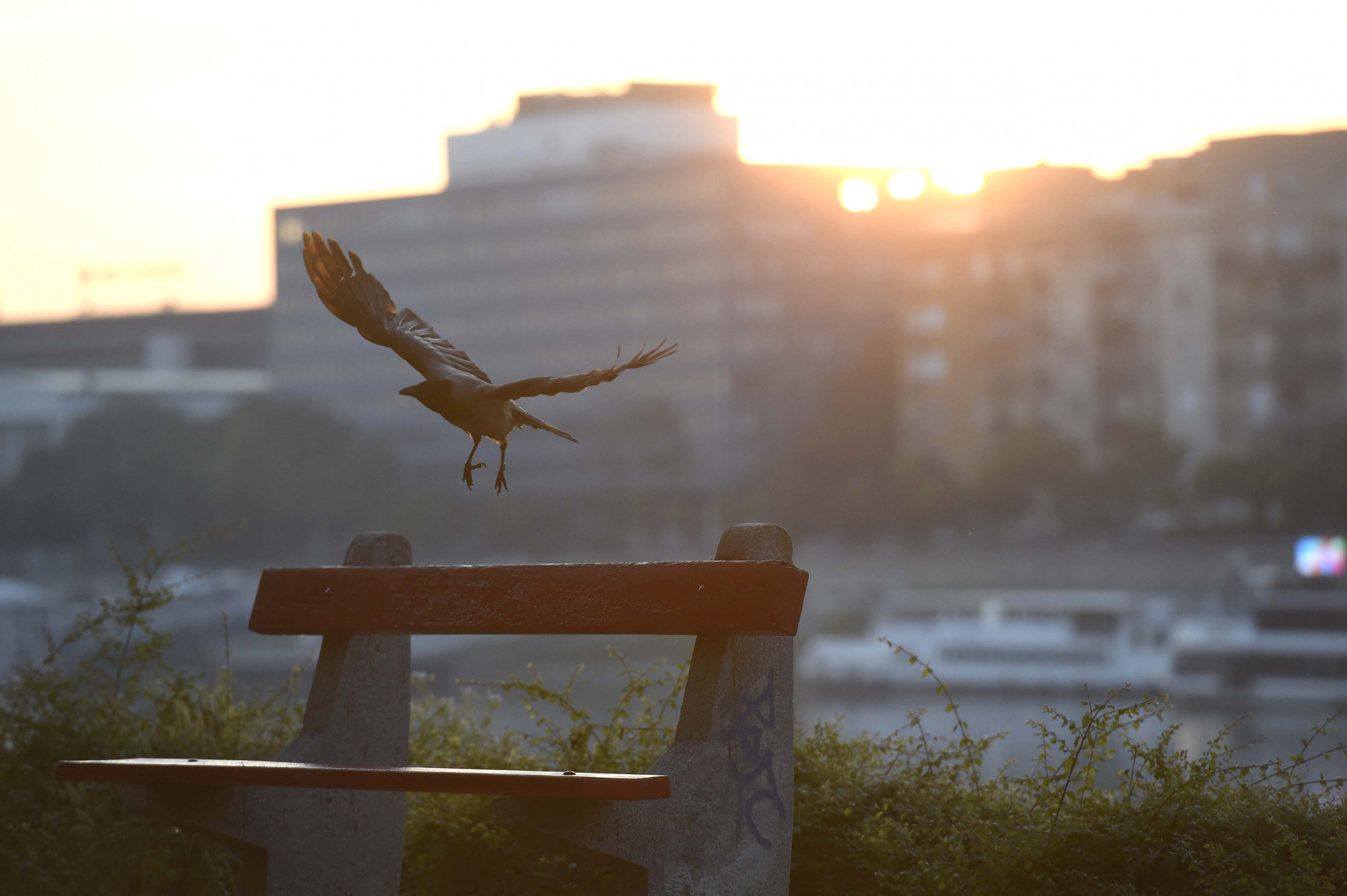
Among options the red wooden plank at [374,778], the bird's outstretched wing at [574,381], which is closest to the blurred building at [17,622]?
the red wooden plank at [374,778]

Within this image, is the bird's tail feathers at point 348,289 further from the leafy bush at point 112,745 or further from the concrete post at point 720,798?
the leafy bush at point 112,745

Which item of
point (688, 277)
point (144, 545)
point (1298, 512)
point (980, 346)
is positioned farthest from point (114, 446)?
point (144, 545)

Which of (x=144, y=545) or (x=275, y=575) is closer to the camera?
(x=275, y=575)

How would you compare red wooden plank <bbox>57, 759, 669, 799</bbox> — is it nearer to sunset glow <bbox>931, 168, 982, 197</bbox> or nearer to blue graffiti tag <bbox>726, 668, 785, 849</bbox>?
blue graffiti tag <bbox>726, 668, 785, 849</bbox>

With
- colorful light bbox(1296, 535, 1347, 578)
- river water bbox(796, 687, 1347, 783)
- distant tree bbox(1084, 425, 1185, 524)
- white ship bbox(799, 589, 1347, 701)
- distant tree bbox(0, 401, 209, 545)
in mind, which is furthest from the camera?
distant tree bbox(0, 401, 209, 545)

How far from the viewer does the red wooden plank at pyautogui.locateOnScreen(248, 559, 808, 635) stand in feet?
14.5

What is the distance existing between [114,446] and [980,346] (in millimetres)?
55654

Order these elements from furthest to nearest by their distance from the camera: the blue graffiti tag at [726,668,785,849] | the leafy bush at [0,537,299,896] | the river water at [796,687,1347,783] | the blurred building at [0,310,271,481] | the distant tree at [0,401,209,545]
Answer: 1. the blurred building at [0,310,271,481]
2. the distant tree at [0,401,209,545]
3. the river water at [796,687,1347,783]
4. the leafy bush at [0,537,299,896]
5. the blue graffiti tag at [726,668,785,849]

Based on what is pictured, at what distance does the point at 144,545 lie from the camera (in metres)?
7.43

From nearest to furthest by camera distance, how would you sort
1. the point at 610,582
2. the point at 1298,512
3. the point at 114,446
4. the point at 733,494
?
1. the point at 610,582
2. the point at 1298,512
3. the point at 733,494
4. the point at 114,446

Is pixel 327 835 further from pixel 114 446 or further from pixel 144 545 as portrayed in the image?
pixel 114 446

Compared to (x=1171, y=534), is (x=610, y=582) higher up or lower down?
lower down

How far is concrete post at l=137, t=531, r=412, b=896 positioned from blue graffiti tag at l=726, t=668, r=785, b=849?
139 centimetres

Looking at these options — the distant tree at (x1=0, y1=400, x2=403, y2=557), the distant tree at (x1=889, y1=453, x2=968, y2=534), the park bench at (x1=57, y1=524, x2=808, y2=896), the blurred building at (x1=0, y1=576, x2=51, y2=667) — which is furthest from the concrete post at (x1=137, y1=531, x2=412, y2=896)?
the distant tree at (x1=0, y1=400, x2=403, y2=557)
